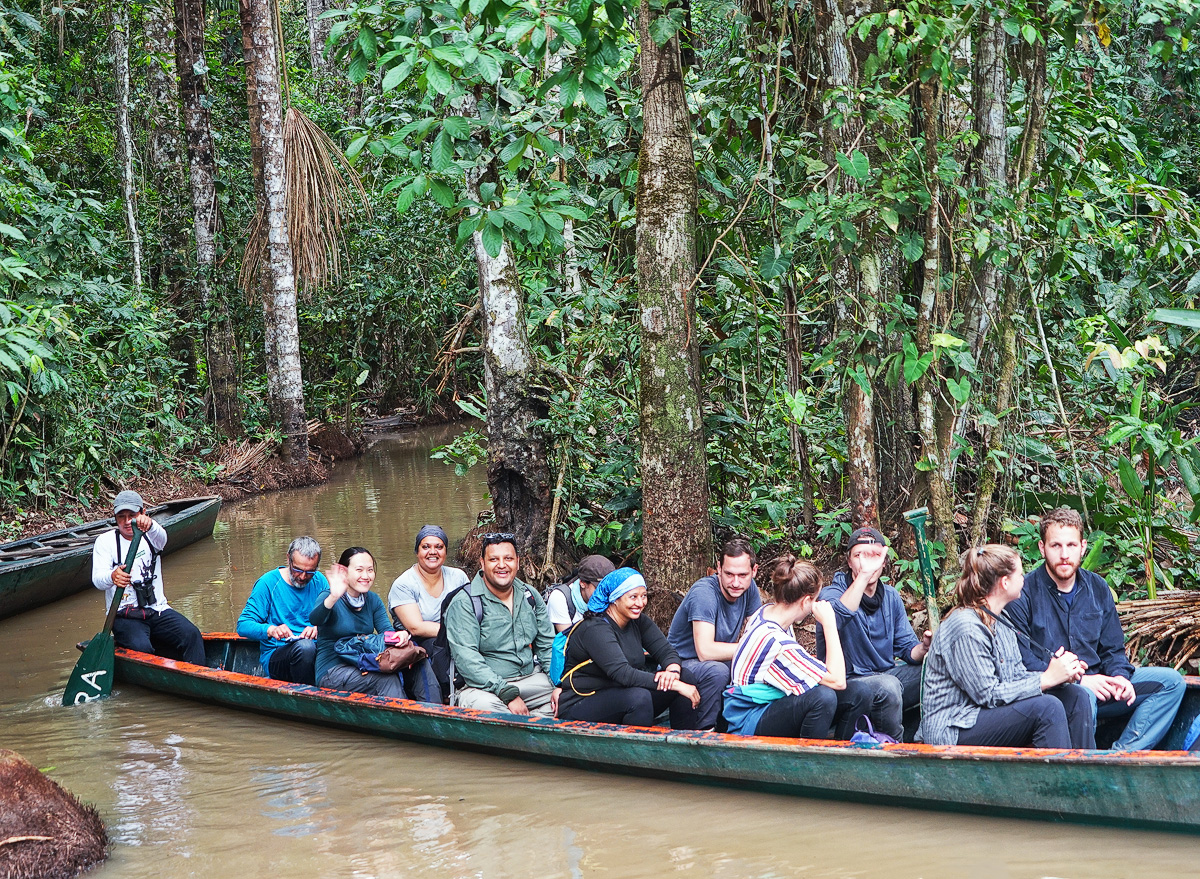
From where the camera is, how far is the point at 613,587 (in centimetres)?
484

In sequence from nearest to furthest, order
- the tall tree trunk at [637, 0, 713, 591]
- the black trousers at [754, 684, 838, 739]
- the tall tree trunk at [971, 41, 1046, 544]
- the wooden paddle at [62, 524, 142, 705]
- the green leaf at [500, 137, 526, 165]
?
1. the black trousers at [754, 684, 838, 739]
2. the green leaf at [500, 137, 526, 165]
3. the tall tree trunk at [971, 41, 1046, 544]
4. the tall tree trunk at [637, 0, 713, 591]
5. the wooden paddle at [62, 524, 142, 705]

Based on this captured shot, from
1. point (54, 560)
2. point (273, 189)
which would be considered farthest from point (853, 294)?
point (273, 189)

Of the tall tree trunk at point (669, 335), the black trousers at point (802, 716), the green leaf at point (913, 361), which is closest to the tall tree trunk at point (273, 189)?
the tall tree trunk at point (669, 335)

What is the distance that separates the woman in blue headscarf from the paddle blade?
3375mm

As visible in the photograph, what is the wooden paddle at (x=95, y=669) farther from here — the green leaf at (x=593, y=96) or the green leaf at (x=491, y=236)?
the green leaf at (x=593, y=96)

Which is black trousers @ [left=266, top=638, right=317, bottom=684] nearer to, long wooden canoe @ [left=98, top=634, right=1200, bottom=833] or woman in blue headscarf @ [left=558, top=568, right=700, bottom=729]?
long wooden canoe @ [left=98, top=634, right=1200, bottom=833]

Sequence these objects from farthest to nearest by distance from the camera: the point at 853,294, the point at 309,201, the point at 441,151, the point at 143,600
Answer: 1. the point at 309,201
2. the point at 143,600
3. the point at 853,294
4. the point at 441,151

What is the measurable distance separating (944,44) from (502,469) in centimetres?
479

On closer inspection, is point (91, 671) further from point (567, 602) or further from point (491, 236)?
point (491, 236)

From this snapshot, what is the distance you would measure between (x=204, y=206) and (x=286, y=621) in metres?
10.7

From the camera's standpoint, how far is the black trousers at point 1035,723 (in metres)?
4.19

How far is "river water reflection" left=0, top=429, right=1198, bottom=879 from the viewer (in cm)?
411

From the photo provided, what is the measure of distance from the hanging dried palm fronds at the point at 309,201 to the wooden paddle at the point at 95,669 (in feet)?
25.4

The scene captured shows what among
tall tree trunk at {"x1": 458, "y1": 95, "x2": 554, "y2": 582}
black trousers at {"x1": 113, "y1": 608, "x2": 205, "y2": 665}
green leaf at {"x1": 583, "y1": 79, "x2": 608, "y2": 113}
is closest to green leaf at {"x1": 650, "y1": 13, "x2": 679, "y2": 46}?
green leaf at {"x1": 583, "y1": 79, "x2": 608, "y2": 113}
